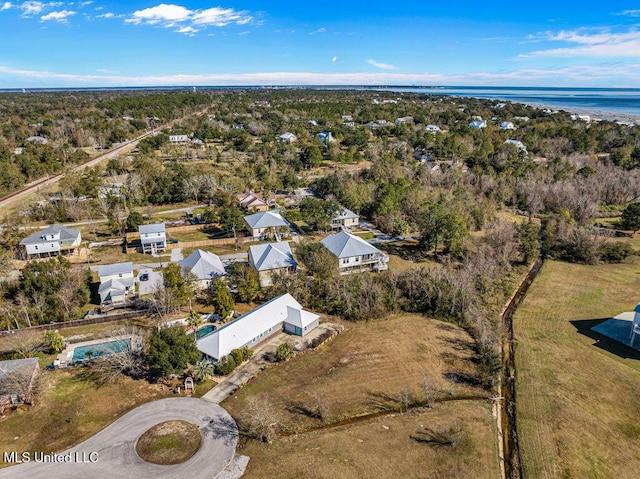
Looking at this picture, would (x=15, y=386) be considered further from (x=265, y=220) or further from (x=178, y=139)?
(x=178, y=139)

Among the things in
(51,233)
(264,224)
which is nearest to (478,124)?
(264,224)

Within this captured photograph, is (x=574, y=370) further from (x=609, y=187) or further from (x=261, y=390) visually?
(x=609, y=187)

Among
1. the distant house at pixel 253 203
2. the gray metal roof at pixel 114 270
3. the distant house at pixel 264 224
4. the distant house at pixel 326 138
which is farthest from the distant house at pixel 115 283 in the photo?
the distant house at pixel 326 138

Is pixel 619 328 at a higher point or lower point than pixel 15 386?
lower

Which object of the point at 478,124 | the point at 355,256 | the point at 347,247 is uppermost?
the point at 478,124

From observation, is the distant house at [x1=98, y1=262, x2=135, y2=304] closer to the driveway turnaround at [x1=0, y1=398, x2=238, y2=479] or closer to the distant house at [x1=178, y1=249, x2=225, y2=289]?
the distant house at [x1=178, y1=249, x2=225, y2=289]

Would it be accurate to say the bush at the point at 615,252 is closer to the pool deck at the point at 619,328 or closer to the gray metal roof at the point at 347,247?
the pool deck at the point at 619,328
